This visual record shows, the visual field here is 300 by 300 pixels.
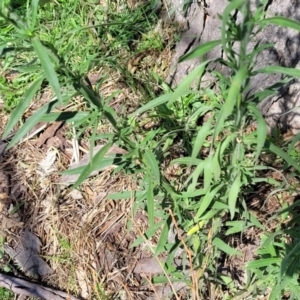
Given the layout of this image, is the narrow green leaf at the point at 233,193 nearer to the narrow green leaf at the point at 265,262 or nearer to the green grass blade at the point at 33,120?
the narrow green leaf at the point at 265,262

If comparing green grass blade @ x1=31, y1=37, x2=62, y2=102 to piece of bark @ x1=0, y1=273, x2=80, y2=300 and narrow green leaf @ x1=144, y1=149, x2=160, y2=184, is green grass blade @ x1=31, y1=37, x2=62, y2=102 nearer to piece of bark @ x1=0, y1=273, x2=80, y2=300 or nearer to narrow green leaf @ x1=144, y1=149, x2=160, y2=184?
narrow green leaf @ x1=144, y1=149, x2=160, y2=184

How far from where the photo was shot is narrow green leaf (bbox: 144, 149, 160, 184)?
1.66 meters

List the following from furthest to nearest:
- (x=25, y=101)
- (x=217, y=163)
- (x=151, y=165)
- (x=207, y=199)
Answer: (x=207, y=199) < (x=151, y=165) < (x=217, y=163) < (x=25, y=101)

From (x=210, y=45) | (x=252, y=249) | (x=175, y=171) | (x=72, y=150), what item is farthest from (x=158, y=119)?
(x=210, y=45)

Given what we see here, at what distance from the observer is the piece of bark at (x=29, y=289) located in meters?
2.58

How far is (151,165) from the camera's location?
66.5 inches

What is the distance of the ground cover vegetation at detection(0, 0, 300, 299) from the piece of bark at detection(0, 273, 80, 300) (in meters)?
0.05

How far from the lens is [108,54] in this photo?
9.41ft

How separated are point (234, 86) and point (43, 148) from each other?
175cm

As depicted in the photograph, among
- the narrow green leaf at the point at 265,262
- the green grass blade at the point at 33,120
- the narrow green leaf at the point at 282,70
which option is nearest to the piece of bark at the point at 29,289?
the narrow green leaf at the point at 265,262

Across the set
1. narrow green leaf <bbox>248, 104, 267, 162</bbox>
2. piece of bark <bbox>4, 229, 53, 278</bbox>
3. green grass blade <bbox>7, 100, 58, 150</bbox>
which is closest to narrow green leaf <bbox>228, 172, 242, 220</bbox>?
narrow green leaf <bbox>248, 104, 267, 162</bbox>

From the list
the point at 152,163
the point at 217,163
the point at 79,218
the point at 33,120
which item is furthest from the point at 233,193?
the point at 79,218

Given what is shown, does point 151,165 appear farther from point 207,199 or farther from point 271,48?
point 271,48

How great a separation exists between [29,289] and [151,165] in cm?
126
